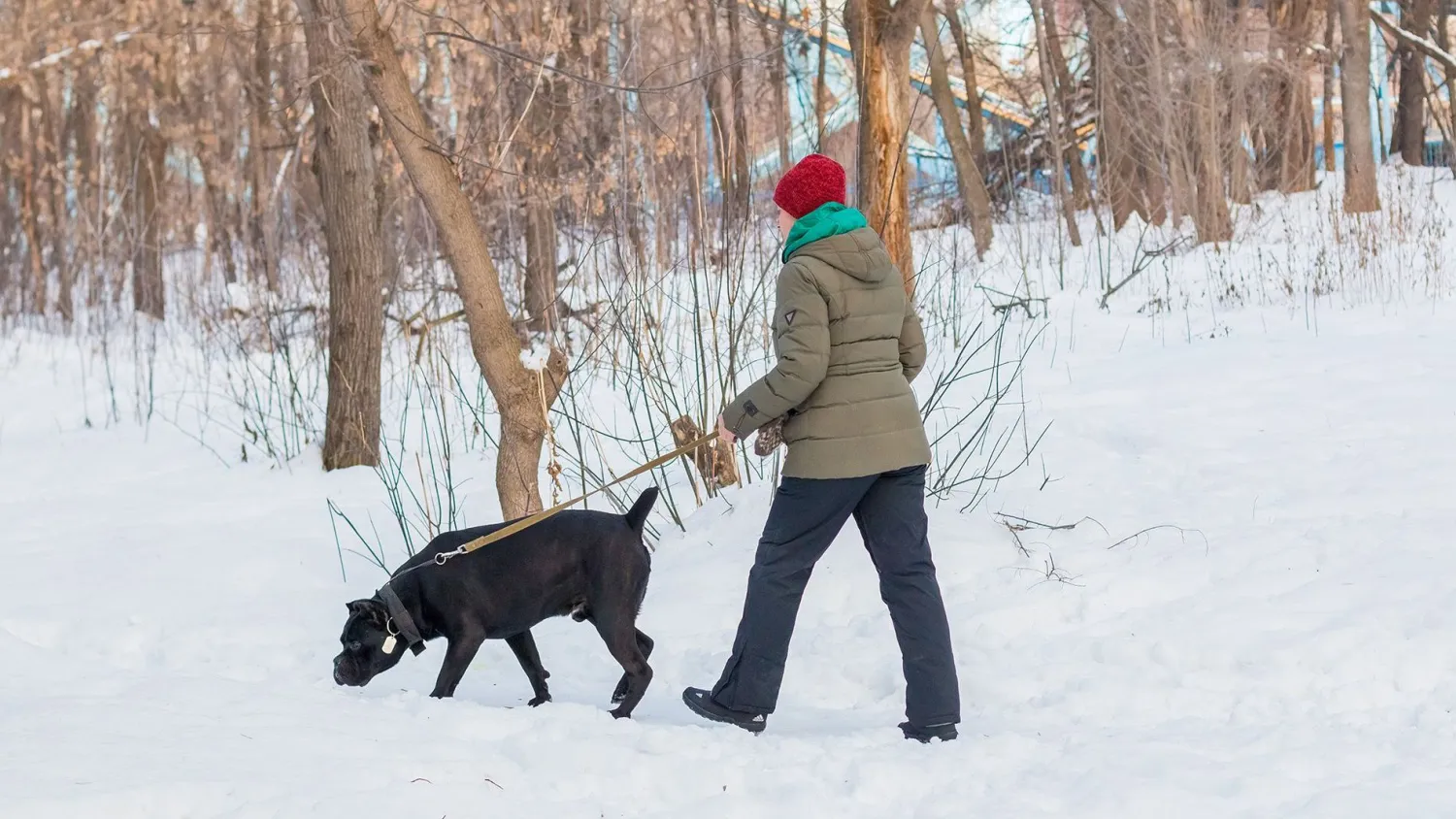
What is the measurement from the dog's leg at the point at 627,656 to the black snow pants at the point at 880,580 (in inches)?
16.5

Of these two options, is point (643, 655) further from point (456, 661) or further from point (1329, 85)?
point (1329, 85)

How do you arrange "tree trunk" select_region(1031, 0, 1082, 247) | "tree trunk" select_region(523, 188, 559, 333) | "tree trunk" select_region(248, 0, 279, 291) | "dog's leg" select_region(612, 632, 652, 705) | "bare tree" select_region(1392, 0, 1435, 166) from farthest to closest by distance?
1. "bare tree" select_region(1392, 0, 1435, 166)
2. "tree trunk" select_region(1031, 0, 1082, 247)
3. "tree trunk" select_region(248, 0, 279, 291)
4. "tree trunk" select_region(523, 188, 559, 333)
5. "dog's leg" select_region(612, 632, 652, 705)

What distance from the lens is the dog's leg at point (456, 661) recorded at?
194 inches

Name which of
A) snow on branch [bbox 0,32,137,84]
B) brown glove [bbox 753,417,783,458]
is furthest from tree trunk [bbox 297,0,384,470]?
snow on branch [bbox 0,32,137,84]

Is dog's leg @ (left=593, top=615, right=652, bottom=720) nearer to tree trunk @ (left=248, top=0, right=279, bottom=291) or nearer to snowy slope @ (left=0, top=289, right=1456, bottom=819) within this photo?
snowy slope @ (left=0, top=289, right=1456, bottom=819)

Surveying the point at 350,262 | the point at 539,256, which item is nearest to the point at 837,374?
the point at 539,256

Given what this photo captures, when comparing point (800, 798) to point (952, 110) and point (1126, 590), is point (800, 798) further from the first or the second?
point (952, 110)

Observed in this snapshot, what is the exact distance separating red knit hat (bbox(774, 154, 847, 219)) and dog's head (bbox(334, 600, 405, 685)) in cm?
209

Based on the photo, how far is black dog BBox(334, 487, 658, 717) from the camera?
4.88 m

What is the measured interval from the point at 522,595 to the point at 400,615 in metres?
0.44

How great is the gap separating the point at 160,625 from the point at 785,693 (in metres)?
3.14

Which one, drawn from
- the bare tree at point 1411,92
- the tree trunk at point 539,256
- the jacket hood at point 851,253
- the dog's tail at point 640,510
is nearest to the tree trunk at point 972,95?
the bare tree at point 1411,92

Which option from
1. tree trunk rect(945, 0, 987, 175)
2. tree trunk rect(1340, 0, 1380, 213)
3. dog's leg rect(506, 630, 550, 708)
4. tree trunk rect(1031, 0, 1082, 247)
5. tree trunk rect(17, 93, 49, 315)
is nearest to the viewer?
dog's leg rect(506, 630, 550, 708)

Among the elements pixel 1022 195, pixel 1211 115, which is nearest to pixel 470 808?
pixel 1211 115
